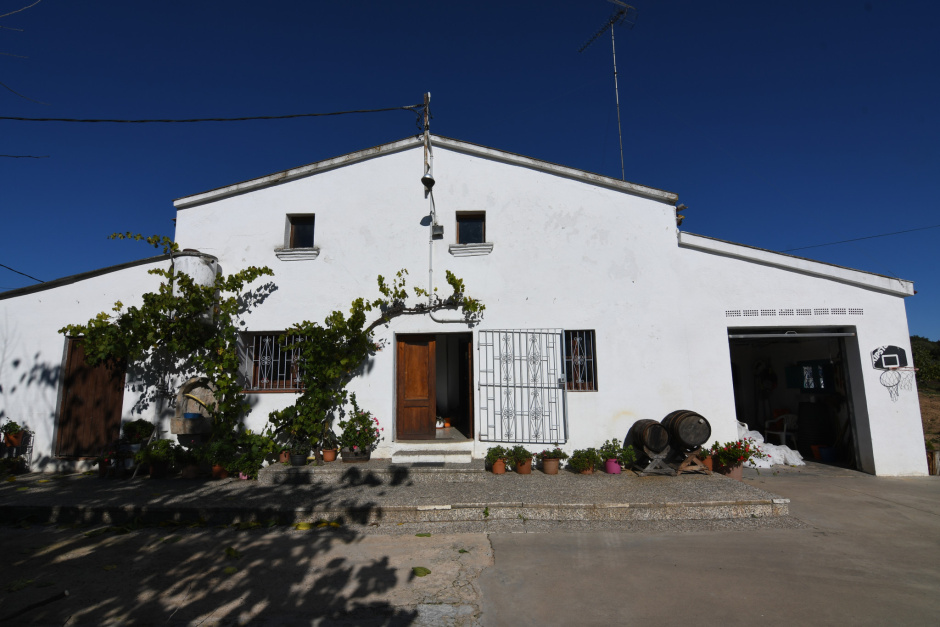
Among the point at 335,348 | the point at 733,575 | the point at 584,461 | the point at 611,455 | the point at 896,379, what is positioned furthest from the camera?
the point at 896,379

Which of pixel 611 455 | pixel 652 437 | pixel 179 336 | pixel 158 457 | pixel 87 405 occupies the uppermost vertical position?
pixel 179 336

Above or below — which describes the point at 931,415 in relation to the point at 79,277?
below

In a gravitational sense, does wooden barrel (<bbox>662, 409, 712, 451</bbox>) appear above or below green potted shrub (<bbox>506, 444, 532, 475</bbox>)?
above

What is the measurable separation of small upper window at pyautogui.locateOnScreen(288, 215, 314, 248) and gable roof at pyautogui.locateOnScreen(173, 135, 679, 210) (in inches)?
28.4

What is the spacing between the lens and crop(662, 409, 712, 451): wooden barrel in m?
6.73

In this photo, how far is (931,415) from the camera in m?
12.2

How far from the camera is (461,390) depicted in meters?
10.9

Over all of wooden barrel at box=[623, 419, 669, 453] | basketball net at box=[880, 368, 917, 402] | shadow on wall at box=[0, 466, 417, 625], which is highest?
basketball net at box=[880, 368, 917, 402]

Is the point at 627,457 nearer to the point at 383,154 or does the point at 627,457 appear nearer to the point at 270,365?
the point at 270,365

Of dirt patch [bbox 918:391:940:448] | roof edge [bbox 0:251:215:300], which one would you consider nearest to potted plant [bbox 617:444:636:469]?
dirt patch [bbox 918:391:940:448]

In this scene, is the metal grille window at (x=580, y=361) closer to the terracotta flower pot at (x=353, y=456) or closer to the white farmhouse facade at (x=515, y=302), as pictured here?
the white farmhouse facade at (x=515, y=302)

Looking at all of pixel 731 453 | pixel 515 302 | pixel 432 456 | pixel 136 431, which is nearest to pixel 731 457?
pixel 731 453

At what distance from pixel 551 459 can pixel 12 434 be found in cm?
860

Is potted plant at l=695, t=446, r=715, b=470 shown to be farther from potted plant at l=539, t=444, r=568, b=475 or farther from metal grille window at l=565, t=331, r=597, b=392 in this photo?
potted plant at l=539, t=444, r=568, b=475
